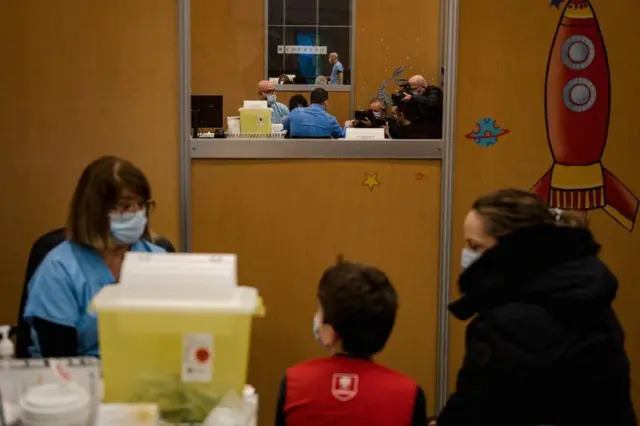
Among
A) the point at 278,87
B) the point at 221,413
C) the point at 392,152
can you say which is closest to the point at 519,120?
the point at 392,152

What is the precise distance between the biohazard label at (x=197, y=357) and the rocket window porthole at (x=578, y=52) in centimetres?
214

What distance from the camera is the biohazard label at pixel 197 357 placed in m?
1.43

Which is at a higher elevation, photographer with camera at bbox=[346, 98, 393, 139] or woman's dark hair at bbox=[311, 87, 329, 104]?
woman's dark hair at bbox=[311, 87, 329, 104]

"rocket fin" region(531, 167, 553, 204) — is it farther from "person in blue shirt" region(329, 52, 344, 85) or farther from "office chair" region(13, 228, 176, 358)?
"person in blue shirt" region(329, 52, 344, 85)

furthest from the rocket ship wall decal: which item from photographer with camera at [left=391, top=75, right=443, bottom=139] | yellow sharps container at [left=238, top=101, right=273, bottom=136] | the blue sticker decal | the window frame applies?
the window frame

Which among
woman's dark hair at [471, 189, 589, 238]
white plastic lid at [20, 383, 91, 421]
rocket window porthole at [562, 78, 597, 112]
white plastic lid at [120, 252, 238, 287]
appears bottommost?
white plastic lid at [20, 383, 91, 421]

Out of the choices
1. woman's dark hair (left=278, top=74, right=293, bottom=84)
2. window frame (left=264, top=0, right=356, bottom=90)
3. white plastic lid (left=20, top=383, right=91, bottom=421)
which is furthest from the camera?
woman's dark hair (left=278, top=74, right=293, bottom=84)

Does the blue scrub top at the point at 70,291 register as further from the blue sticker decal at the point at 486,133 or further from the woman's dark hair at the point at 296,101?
the woman's dark hair at the point at 296,101

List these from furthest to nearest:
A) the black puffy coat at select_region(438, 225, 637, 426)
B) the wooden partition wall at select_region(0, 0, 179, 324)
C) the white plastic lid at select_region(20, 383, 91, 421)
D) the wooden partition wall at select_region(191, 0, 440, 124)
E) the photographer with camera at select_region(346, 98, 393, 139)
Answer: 1. the photographer with camera at select_region(346, 98, 393, 139)
2. the wooden partition wall at select_region(191, 0, 440, 124)
3. the wooden partition wall at select_region(0, 0, 179, 324)
4. the black puffy coat at select_region(438, 225, 637, 426)
5. the white plastic lid at select_region(20, 383, 91, 421)

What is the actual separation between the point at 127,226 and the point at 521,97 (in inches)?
66.7

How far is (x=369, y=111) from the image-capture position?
14.0 feet

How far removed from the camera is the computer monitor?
312cm

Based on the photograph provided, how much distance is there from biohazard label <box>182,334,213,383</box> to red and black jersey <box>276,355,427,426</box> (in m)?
0.26

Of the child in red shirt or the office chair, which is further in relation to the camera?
the office chair
